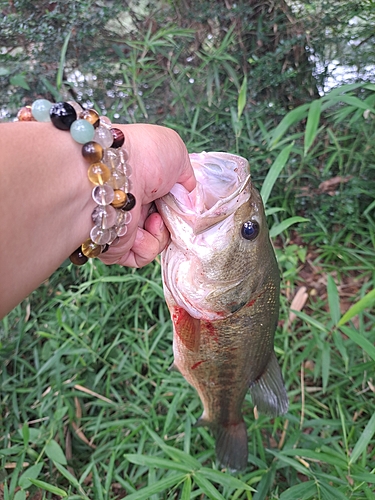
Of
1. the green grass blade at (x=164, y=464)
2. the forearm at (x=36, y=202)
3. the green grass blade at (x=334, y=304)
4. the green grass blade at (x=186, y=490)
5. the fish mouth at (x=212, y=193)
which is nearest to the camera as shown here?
the forearm at (x=36, y=202)

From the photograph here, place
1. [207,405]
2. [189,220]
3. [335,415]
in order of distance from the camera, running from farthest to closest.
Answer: [335,415] < [207,405] < [189,220]

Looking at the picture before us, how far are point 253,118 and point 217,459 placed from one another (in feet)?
8.49

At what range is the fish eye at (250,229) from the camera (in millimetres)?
1312

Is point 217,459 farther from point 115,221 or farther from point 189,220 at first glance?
point 115,221

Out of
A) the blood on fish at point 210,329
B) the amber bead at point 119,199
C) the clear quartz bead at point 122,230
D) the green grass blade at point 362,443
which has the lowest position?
the green grass blade at point 362,443

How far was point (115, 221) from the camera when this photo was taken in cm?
107

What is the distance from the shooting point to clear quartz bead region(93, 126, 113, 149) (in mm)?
977

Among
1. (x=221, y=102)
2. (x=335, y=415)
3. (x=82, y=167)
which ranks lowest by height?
(x=335, y=415)

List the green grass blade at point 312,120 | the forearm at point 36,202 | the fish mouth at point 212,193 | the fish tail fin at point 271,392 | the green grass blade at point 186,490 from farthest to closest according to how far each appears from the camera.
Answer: the green grass blade at point 312,120, the fish tail fin at point 271,392, the green grass blade at point 186,490, the fish mouth at point 212,193, the forearm at point 36,202

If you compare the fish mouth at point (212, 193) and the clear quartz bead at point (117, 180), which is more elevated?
the clear quartz bead at point (117, 180)

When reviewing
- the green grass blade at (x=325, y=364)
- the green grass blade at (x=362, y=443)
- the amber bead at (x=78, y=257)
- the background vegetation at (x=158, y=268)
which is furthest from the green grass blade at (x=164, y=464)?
the amber bead at (x=78, y=257)

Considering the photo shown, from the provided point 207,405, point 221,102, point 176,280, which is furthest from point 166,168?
point 221,102

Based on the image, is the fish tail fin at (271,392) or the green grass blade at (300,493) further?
the fish tail fin at (271,392)

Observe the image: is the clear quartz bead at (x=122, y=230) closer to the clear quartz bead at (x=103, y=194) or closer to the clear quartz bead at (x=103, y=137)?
the clear quartz bead at (x=103, y=194)
